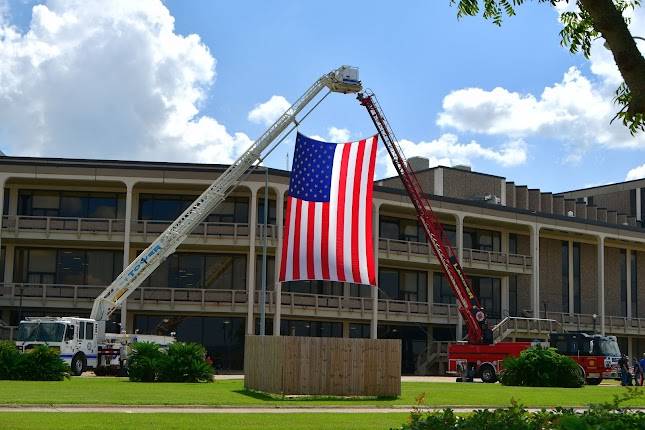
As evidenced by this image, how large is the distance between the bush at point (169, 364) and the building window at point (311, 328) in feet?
73.0

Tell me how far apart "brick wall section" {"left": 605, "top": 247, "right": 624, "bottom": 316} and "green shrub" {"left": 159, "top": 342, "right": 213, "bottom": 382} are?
145 feet

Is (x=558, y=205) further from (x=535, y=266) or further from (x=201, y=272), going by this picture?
(x=201, y=272)

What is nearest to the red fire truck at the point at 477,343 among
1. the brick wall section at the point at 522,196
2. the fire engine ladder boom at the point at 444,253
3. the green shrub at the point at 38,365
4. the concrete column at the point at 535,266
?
the fire engine ladder boom at the point at 444,253

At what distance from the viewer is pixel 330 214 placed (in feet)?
91.2

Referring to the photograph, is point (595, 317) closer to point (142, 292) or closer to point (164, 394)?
point (142, 292)

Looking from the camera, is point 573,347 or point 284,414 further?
point 573,347

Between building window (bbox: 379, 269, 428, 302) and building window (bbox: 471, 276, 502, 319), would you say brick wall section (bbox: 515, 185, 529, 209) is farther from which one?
building window (bbox: 379, 269, 428, 302)

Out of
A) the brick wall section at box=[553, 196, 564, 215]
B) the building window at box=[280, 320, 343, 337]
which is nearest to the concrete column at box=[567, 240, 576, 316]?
the brick wall section at box=[553, 196, 564, 215]

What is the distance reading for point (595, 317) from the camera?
2427 inches

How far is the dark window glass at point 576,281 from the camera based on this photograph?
222ft

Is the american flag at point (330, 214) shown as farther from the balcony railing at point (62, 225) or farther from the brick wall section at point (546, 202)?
the brick wall section at point (546, 202)

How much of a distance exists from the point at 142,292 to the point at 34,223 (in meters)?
7.41

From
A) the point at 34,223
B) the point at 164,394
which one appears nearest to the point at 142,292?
the point at 34,223

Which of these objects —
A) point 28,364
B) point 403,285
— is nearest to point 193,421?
point 28,364
